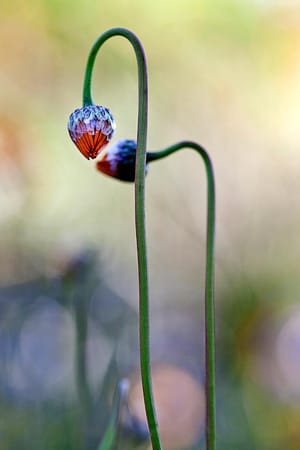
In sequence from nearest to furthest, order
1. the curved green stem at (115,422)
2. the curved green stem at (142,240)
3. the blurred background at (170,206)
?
the curved green stem at (142,240) < the curved green stem at (115,422) < the blurred background at (170,206)

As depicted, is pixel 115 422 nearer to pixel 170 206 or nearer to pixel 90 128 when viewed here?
pixel 90 128

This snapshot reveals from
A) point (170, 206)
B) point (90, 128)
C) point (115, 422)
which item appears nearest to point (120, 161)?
point (90, 128)

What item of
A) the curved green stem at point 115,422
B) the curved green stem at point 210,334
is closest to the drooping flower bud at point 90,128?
the curved green stem at point 210,334

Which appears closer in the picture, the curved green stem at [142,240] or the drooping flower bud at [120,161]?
the curved green stem at [142,240]

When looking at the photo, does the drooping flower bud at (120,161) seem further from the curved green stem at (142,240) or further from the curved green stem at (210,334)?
the curved green stem at (142,240)

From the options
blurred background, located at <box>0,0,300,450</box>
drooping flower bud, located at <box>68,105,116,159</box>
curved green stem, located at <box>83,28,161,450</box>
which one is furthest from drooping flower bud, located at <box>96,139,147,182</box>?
blurred background, located at <box>0,0,300,450</box>

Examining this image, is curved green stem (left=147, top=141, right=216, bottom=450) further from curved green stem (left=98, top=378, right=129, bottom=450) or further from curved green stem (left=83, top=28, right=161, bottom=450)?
curved green stem (left=98, top=378, right=129, bottom=450)

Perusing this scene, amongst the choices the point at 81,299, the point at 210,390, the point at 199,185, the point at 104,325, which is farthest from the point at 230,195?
the point at 210,390
